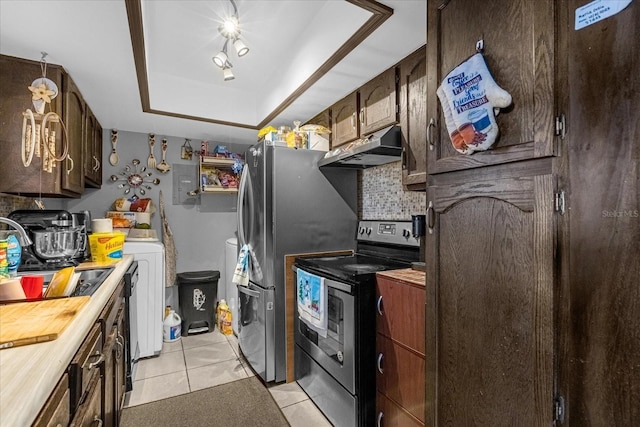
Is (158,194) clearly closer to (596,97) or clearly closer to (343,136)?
(343,136)

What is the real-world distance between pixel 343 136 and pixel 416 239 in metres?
0.97

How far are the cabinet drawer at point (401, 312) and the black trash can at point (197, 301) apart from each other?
87.4 inches

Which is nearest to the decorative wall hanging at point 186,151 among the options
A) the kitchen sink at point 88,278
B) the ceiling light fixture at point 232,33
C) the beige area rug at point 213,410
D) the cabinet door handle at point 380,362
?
the ceiling light fixture at point 232,33

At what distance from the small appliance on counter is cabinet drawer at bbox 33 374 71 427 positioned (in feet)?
4.30

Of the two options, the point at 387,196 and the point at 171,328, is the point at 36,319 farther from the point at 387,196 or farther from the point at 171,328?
the point at 171,328

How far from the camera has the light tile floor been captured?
77.4 inches

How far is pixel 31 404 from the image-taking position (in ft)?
1.81

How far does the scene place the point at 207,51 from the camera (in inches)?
91.4

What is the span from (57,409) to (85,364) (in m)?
0.26

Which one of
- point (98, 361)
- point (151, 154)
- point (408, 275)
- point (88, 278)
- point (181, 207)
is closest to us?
point (98, 361)

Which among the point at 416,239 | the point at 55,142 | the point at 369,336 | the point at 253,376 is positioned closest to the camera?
the point at 369,336

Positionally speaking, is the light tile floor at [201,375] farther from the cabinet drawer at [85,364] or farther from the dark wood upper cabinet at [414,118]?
the dark wood upper cabinet at [414,118]

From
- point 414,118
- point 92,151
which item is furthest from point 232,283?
point 414,118

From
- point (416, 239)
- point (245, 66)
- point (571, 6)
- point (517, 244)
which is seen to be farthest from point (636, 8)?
point (245, 66)
